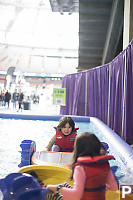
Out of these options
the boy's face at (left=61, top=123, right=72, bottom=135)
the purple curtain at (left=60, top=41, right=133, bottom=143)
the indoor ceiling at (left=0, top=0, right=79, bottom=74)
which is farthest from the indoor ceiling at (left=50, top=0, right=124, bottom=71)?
the indoor ceiling at (left=0, top=0, right=79, bottom=74)

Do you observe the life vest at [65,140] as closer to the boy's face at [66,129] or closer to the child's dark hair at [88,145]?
the boy's face at [66,129]

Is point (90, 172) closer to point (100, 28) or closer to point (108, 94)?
point (108, 94)

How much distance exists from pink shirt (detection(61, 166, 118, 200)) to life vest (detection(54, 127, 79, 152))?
1.72 m

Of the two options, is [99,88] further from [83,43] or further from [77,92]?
Answer: [83,43]

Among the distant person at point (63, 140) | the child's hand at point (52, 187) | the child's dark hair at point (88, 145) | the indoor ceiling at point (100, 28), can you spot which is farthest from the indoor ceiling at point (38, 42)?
the child's dark hair at point (88, 145)

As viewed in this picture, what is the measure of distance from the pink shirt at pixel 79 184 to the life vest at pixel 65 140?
67.8 inches

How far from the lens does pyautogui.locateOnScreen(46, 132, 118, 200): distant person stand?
52.1 inches

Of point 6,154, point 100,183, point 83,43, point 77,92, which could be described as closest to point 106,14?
point 83,43

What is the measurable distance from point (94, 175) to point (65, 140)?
1.95 m

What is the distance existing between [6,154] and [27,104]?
10.8 m

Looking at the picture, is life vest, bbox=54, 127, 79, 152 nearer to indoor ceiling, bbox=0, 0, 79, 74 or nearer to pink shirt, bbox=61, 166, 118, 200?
pink shirt, bbox=61, 166, 118, 200

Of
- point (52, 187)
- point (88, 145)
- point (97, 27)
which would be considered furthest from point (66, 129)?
point (97, 27)

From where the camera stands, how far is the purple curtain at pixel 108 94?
4730 millimetres

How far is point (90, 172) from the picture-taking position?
1323 mm
